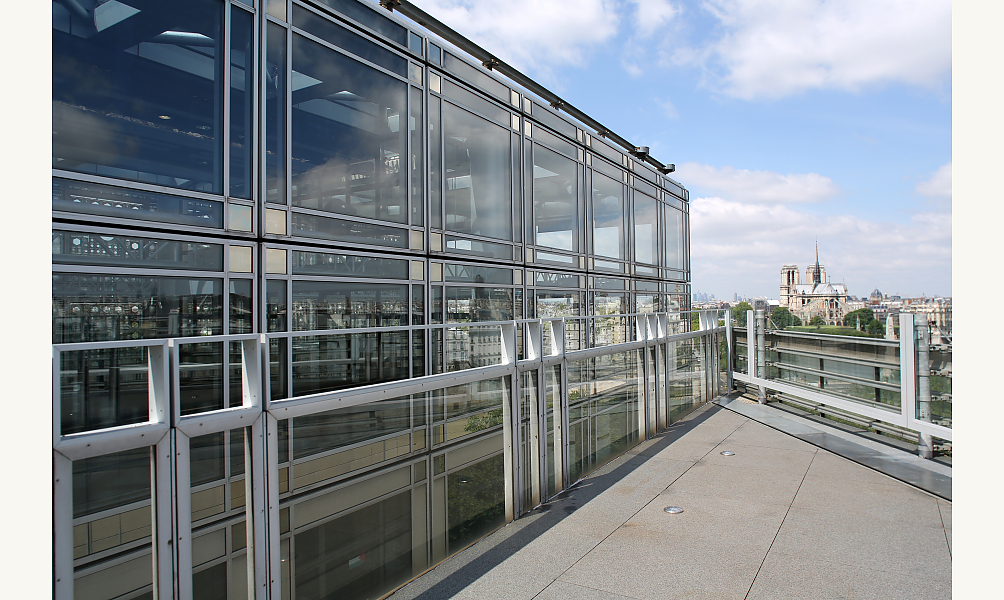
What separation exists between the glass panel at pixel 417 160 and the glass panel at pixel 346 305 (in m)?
1.51

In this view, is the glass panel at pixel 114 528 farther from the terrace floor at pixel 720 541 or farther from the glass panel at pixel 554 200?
the glass panel at pixel 554 200

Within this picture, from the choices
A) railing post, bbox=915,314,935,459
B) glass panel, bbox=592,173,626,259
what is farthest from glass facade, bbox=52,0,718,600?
A: glass panel, bbox=592,173,626,259

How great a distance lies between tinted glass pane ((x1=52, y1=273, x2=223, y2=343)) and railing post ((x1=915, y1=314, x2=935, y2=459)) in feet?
34.3

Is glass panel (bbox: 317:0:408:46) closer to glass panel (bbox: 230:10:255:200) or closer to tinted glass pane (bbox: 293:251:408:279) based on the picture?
glass panel (bbox: 230:10:255:200)

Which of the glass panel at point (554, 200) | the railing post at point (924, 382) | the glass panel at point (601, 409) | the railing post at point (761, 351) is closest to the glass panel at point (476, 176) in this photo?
the glass panel at point (554, 200)

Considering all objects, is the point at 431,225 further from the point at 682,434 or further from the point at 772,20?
the point at 772,20

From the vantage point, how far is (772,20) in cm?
1242

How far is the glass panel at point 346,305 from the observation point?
837 centimetres

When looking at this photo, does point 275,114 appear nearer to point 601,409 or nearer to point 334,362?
point 334,362

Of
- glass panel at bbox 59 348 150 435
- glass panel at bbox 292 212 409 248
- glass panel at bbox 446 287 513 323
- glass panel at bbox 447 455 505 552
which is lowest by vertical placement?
glass panel at bbox 447 455 505 552

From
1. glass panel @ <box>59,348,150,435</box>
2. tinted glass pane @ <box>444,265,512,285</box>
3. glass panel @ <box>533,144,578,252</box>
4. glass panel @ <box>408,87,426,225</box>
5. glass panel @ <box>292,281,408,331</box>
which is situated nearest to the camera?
glass panel @ <box>59,348,150,435</box>

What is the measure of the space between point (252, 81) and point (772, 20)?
36.8 feet

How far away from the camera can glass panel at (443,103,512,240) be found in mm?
11391
